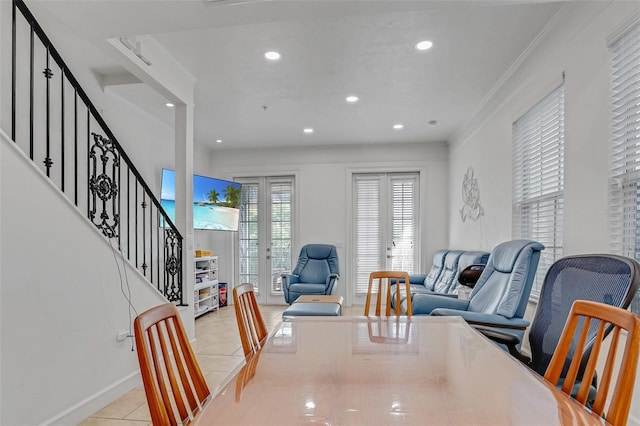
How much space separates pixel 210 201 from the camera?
5.12 metres

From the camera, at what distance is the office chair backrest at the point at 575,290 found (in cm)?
131

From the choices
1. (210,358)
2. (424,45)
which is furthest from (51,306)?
(424,45)

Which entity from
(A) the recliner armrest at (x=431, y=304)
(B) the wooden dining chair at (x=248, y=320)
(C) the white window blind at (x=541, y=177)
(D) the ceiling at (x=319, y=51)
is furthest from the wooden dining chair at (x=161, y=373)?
(C) the white window blind at (x=541, y=177)

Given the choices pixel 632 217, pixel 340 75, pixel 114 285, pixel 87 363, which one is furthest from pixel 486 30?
pixel 87 363

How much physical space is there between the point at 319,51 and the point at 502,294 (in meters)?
2.33

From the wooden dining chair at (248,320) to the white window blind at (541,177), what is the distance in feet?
7.37

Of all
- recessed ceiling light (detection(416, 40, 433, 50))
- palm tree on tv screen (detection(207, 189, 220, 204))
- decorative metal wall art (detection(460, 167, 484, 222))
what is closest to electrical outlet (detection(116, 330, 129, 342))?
palm tree on tv screen (detection(207, 189, 220, 204))

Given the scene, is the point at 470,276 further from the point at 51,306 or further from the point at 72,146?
the point at 72,146

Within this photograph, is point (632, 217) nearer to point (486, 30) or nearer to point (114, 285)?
point (486, 30)

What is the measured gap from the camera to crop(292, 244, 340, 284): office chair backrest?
17.4ft

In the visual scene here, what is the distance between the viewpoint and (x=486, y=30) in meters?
→ 2.49

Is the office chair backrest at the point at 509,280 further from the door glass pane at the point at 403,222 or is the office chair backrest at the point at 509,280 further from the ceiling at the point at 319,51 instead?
the door glass pane at the point at 403,222

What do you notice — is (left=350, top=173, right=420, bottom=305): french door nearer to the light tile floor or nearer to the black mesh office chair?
the light tile floor

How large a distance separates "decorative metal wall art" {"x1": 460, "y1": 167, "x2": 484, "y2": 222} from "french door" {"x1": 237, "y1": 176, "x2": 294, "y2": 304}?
280cm
